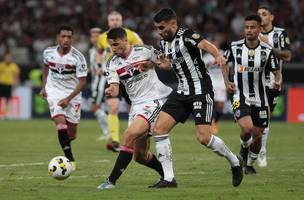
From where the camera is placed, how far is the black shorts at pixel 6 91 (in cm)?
2925

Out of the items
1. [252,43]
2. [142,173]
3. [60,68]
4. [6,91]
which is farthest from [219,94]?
[142,173]

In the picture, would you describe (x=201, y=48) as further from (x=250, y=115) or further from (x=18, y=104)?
(x=18, y=104)

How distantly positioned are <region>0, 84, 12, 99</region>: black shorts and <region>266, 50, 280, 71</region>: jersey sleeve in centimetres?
1719

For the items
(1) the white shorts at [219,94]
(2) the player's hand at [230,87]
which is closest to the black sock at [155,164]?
(2) the player's hand at [230,87]

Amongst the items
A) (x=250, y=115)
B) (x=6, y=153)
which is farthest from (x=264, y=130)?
(x=6, y=153)

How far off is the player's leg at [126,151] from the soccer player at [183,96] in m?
0.32

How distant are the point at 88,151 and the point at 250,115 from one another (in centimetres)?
504

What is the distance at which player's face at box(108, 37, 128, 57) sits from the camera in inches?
438

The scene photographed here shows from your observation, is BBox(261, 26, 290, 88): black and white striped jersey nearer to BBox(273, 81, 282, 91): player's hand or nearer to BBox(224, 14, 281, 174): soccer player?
BBox(273, 81, 282, 91): player's hand

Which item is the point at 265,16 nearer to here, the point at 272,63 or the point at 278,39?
the point at 278,39

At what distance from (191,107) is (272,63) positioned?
235cm

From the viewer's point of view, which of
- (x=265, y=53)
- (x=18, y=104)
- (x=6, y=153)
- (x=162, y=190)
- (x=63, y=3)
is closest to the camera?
(x=162, y=190)

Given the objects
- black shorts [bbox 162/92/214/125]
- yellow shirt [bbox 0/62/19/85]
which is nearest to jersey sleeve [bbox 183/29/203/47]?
black shorts [bbox 162/92/214/125]

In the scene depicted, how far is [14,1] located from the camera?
1304 inches
